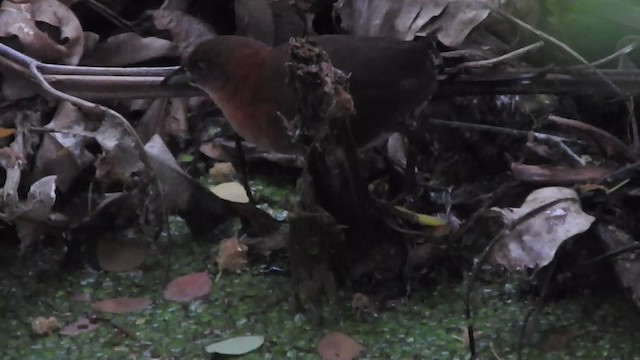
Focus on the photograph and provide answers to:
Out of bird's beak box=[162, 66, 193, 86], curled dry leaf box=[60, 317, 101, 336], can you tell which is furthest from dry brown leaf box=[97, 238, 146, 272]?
bird's beak box=[162, 66, 193, 86]

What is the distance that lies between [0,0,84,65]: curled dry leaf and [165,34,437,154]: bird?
45cm

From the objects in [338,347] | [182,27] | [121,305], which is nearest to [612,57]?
[338,347]

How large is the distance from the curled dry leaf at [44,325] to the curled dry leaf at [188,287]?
0.16 metres

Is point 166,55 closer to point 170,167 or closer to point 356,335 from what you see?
point 170,167

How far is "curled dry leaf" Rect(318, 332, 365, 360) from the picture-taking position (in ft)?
3.80

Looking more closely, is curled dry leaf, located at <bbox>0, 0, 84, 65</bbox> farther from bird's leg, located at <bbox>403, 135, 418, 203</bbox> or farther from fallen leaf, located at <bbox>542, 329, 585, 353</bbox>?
fallen leaf, located at <bbox>542, 329, 585, 353</bbox>

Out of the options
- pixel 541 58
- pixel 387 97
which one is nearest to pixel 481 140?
pixel 541 58

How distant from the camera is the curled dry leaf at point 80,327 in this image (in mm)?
1245

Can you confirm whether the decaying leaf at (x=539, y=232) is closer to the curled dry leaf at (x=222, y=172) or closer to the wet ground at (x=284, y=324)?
the wet ground at (x=284, y=324)


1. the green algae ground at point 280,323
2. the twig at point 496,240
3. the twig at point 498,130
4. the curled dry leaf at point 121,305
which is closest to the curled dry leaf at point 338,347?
the green algae ground at point 280,323

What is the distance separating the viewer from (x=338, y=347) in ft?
3.85

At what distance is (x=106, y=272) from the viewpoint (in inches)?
55.4

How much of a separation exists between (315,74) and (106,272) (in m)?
0.50

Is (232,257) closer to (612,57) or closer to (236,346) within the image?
(236,346)
